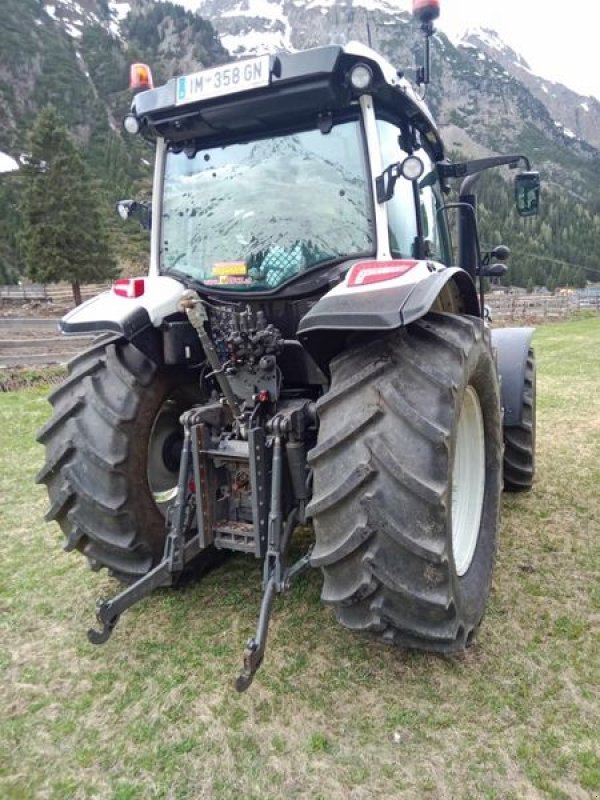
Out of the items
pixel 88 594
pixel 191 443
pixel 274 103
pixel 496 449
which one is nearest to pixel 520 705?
pixel 496 449

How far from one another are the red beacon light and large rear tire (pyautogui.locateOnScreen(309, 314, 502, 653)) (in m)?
2.22

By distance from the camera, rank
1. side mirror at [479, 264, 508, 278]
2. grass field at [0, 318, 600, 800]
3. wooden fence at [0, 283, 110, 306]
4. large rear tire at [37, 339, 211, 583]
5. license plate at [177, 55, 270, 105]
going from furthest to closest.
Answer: wooden fence at [0, 283, 110, 306]
side mirror at [479, 264, 508, 278]
large rear tire at [37, 339, 211, 583]
license plate at [177, 55, 270, 105]
grass field at [0, 318, 600, 800]

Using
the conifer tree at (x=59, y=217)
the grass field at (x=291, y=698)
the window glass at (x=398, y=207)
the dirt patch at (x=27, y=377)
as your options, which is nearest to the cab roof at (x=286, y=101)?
the window glass at (x=398, y=207)

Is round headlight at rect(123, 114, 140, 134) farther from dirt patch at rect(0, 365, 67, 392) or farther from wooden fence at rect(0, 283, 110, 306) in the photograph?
wooden fence at rect(0, 283, 110, 306)

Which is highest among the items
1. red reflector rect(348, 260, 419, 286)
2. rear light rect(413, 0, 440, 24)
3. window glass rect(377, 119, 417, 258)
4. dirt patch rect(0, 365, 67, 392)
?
rear light rect(413, 0, 440, 24)

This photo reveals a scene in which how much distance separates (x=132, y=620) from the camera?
3.18 metres

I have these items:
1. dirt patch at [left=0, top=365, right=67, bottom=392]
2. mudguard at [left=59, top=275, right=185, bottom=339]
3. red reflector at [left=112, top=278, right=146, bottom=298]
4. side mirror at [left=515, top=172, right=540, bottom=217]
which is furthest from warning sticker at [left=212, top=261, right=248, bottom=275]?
dirt patch at [left=0, top=365, right=67, bottom=392]

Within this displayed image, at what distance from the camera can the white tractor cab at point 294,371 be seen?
232cm

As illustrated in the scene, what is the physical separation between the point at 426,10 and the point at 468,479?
2679 millimetres

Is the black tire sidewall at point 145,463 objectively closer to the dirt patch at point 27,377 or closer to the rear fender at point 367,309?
the rear fender at point 367,309

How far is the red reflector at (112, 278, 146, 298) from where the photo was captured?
3.07 metres

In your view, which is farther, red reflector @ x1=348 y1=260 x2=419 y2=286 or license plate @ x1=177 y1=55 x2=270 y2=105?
license plate @ x1=177 y1=55 x2=270 y2=105

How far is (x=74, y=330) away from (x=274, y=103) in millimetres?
1421

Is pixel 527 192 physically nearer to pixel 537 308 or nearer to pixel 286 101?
pixel 286 101
